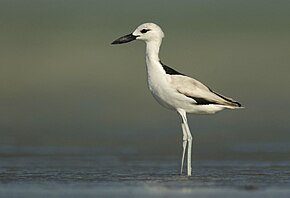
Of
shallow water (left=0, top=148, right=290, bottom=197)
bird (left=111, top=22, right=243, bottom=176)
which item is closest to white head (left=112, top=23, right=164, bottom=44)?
bird (left=111, top=22, right=243, bottom=176)

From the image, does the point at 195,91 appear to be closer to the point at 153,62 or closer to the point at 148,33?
the point at 153,62

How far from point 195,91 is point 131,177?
5.13ft

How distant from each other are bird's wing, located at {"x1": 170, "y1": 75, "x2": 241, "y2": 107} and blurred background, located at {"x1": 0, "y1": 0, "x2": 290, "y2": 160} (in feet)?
5.29

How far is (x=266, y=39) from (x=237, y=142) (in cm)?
1563

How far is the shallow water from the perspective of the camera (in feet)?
44.5

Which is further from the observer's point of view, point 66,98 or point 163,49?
point 163,49

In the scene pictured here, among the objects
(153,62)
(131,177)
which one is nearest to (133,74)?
(153,62)

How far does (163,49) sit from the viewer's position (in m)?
31.4

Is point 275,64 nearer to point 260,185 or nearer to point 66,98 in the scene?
point 66,98

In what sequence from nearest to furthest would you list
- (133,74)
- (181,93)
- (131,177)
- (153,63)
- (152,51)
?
(131,177) < (181,93) < (153,63) < (152,51) < (133,74)

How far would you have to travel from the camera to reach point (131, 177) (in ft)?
49.2

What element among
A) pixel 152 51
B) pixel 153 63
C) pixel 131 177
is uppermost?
pixel 152 51

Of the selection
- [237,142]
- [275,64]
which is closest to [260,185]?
[237,142]

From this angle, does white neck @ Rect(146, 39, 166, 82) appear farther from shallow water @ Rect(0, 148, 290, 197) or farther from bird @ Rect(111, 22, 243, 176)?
shallow water @ Rect(0, 148, 290, 197)
